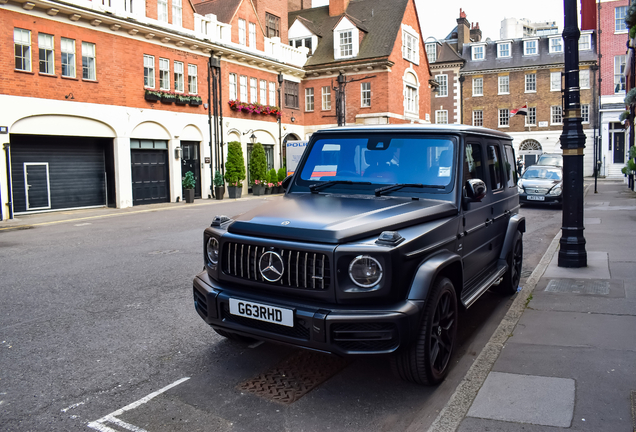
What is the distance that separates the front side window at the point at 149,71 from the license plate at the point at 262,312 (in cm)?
2194

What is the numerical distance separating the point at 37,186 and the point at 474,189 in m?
19.0

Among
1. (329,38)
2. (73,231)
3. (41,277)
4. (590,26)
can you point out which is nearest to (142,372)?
(41,277)

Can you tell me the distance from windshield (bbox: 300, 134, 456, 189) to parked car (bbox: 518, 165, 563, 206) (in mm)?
15321

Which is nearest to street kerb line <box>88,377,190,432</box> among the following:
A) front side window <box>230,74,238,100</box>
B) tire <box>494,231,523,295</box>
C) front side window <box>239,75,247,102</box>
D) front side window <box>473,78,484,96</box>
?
tire <box>494,231,523,295</box>

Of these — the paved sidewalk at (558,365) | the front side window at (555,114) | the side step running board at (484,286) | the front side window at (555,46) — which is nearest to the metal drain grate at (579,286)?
the paved sidewalk at (558,365)

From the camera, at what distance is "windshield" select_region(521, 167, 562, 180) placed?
63.4 ft

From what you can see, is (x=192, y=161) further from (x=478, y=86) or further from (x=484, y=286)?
(x=478, y=86)

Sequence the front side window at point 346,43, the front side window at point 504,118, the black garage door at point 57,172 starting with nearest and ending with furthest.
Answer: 1. the black garage door at point 57,172
2. the front side window at point 346,43
3. the front side window at point 504,118

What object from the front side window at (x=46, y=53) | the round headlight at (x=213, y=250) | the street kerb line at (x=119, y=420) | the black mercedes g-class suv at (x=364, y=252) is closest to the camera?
the street kerb line at (x=119, y=420)

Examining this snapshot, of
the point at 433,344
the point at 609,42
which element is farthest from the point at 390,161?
the point at 609,42

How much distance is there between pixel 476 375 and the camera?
4.05m

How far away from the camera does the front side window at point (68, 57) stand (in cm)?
2005

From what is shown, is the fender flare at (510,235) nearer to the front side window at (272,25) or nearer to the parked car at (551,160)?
the parked car at (551,160)

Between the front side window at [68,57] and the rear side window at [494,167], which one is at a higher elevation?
the front side window at [68,57]
